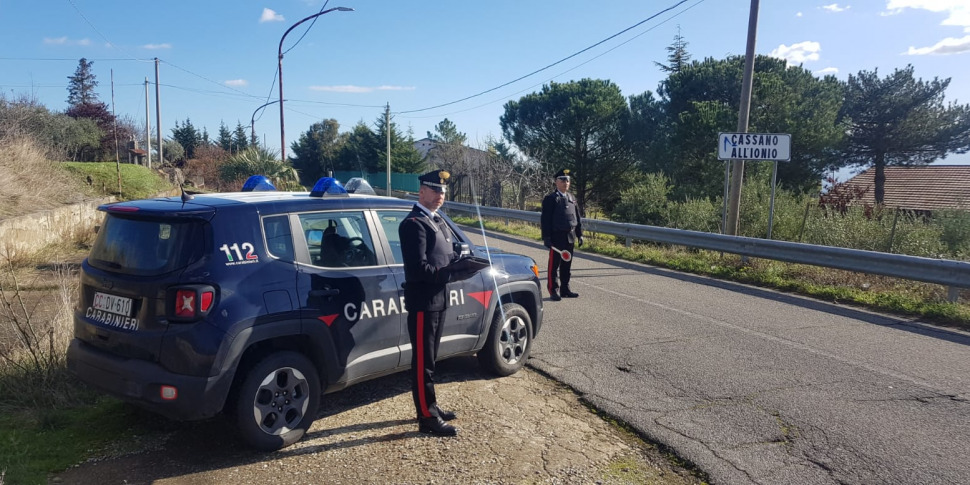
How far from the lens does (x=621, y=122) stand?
41438 mm

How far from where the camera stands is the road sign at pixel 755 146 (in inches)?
487

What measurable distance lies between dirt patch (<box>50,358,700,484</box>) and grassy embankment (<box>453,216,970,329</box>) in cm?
621

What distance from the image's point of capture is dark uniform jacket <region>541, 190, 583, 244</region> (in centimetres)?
920

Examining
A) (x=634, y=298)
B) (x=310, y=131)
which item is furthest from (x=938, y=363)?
(x=310, y=131)

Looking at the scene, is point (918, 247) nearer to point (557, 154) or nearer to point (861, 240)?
point (861, 240)

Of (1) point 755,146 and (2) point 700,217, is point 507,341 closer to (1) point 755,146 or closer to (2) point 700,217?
(1) point 755,146

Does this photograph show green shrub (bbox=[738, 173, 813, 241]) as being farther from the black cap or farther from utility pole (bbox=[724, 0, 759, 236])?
the black cap

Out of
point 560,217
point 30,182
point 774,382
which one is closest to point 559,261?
point 560,217

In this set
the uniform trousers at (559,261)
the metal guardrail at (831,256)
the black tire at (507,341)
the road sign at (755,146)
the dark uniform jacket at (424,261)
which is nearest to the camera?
the dark uniform jacket at (424,261)

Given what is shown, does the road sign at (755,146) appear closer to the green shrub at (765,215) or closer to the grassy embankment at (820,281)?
the grassy embankment at (820,281)

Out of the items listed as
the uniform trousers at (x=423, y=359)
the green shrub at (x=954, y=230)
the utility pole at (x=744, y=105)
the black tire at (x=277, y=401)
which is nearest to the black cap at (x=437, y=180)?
the uniform trousers at (x=423, y=359)

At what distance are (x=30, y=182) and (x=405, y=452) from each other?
45.7 feet

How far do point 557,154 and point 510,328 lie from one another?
122 feet

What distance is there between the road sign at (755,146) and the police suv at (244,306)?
31.6ft
